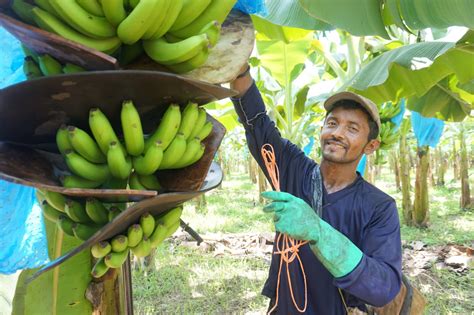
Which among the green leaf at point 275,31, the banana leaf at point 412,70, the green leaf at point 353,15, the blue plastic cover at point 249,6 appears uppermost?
the green leaf at point 275,31

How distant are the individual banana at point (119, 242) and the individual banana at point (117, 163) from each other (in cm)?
12

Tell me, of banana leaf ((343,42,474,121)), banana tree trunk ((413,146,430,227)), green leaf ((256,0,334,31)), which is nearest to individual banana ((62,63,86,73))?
green leaf ((256,0,334,31))

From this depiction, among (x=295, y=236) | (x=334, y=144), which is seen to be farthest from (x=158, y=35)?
(x=334, y=144)

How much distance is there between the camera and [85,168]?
2.57 feet

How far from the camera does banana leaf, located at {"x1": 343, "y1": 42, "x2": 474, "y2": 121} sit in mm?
2381

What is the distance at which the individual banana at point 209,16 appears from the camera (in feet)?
2.75

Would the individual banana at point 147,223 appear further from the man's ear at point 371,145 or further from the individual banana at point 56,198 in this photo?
the man's ear at point 371,145

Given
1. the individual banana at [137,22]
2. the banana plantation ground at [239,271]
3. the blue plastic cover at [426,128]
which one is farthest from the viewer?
the blue plastic cover at [426,128]

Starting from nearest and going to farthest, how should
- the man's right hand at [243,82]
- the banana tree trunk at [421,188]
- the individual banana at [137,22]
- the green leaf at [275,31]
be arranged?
the individual banana at [137,22] → the man's right hand at [243,82] → the green leaf at [275,31] → the banana tree trunk at [421,188]

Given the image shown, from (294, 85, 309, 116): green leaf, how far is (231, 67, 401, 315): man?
2275 millimetres

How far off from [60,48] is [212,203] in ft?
37.9

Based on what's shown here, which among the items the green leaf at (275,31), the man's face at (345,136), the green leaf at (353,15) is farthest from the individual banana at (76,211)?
the green leaf at (275,31)

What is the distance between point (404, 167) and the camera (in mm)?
7348

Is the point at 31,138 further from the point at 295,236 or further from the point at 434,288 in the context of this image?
the point at 434,288
